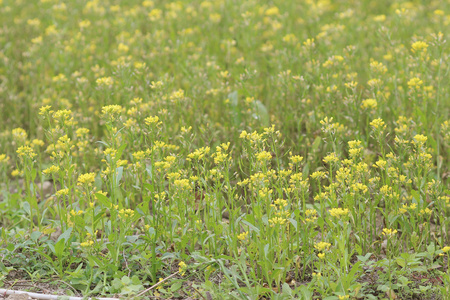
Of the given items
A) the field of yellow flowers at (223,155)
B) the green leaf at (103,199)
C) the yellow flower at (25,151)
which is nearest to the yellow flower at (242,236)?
the field of yellow flowers at (223,155)

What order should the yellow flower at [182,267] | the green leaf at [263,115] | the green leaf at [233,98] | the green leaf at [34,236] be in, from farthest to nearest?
the green leaf at [233,98] < the green leaf at [263,115] < the green leaf at [34,236] < the yellow flower at [182,267]

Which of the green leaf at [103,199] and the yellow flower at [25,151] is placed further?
the yellow flower at [25,151]

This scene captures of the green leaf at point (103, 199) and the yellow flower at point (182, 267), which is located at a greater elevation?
the green leaf at point (103, 199)

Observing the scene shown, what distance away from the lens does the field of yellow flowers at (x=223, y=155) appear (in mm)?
3096

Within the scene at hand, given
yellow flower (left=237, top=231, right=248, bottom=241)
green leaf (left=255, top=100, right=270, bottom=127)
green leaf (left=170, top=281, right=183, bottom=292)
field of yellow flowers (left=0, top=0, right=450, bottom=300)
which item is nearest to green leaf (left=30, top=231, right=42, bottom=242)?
field of yellow flowers (left=0, top=0, right=450, bottom=300)

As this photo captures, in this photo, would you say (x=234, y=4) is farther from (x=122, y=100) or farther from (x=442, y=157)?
(x=442, y=157)

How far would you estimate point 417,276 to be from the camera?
10.4 feet

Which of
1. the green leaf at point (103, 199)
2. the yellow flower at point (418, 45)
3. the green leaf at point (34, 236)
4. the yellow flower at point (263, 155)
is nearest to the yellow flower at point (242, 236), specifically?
the yellow flower at point (263, 155)

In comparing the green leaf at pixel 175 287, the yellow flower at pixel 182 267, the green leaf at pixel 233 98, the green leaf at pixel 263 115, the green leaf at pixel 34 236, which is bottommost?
the green leaf at pixel 175 287

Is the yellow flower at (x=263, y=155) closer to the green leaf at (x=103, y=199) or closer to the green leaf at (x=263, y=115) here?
the green leaf at (x=103, y=199)

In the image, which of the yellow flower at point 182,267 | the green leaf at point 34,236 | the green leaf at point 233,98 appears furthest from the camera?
the green leaf at point 233,98

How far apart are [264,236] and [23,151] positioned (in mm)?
1667

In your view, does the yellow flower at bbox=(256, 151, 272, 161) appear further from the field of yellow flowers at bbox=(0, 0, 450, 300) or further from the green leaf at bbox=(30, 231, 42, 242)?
the green leaf at bbox=(30, 231, 42, 242)

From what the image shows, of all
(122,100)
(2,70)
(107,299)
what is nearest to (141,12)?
(2,70)
